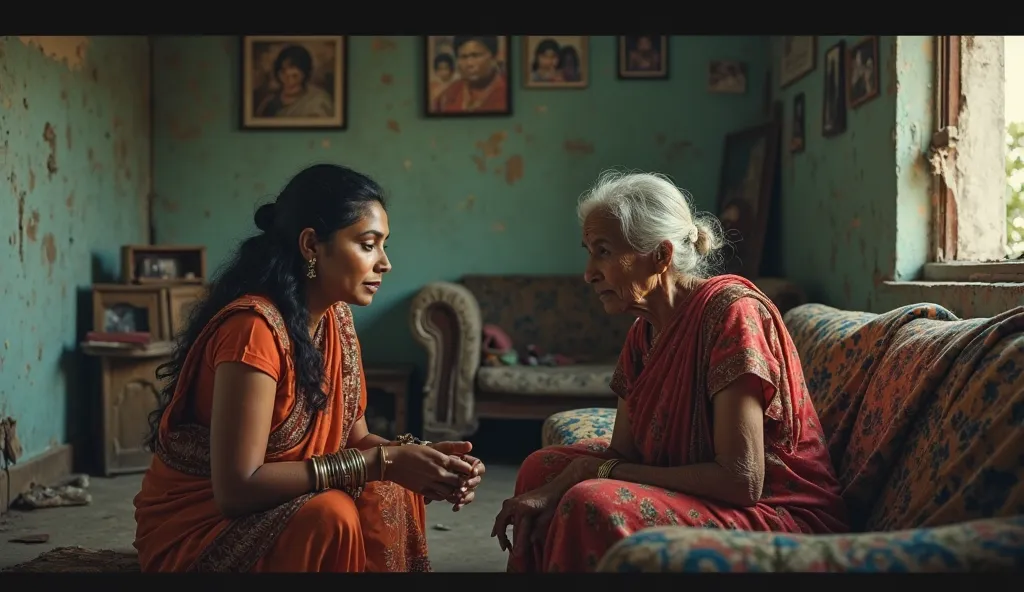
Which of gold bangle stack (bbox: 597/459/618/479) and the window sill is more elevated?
the window sill

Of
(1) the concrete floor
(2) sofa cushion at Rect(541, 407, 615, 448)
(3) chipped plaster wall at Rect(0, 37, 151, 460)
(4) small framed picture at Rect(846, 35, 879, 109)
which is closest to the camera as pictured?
(2) sofa cushion at Rect(541, 407, 615, 448)

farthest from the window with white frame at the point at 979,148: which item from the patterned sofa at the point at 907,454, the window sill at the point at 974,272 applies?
the patterned sofa at the point at 907,454

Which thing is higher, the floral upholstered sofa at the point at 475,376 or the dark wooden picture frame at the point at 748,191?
the dark wooden picture frame at the point at 748,191

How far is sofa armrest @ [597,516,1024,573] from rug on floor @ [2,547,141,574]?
1.35 metres

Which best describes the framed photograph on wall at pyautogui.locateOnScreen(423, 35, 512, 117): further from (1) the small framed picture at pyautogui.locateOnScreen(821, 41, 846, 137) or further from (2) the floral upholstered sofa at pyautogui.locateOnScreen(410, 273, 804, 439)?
(1) the small framed picture at pyautogui.locateOnScreen(821, 41, 846, 137)

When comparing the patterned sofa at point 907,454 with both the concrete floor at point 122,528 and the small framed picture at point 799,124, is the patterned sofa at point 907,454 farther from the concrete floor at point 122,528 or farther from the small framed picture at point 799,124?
the small framed picture at point 799,124

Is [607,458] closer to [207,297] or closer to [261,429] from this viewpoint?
[261,429]

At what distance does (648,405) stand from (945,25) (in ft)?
3.68

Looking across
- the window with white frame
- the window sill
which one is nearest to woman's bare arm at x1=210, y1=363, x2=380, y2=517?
the window sill

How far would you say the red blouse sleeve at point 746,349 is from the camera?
2.01 m

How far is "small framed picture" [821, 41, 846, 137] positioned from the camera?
Answer: 4.79 m

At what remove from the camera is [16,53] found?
454 cm

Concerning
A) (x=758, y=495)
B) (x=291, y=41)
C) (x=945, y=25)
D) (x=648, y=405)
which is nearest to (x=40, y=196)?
(x=291, y=41)

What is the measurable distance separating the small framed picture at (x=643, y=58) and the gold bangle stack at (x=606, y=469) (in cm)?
469
